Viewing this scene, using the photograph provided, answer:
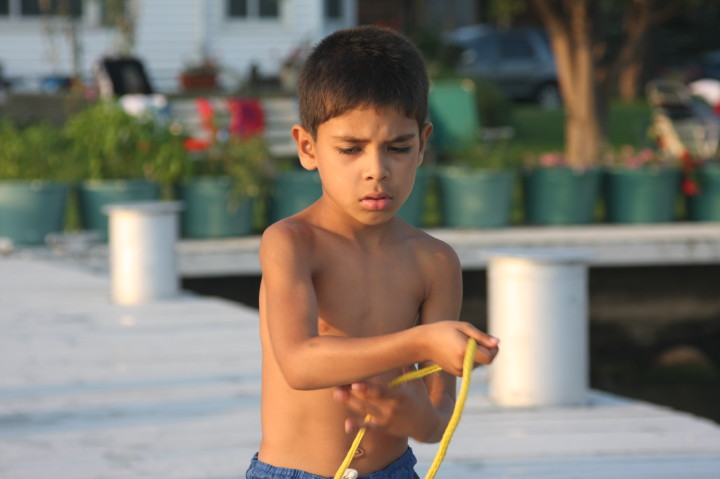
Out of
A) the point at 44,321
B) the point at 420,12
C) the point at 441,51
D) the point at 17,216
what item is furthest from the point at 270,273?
the point at 420,12

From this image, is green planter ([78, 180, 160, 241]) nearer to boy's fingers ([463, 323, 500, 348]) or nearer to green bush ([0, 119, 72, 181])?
green bush ([0, 119, 72, 181])

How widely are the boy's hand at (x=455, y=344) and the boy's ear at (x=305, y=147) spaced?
50 centimetres

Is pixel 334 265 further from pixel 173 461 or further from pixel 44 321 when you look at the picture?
pixel 44 321

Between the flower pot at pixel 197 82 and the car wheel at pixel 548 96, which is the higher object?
the flower pot at pixel 197 82

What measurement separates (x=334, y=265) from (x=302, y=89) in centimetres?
33

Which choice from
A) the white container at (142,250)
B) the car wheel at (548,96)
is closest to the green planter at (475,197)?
the white container at (142,250)

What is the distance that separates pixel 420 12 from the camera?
29891 mm

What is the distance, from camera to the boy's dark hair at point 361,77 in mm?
2258

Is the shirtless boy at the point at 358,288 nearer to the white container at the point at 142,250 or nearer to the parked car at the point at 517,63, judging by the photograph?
the white container at the point at 142,250

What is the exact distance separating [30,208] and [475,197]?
143 inches

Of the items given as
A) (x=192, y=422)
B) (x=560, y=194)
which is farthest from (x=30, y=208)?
(x=192, y=422)

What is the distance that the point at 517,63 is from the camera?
2794 cm

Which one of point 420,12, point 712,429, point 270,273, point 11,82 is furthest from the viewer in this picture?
point 420,12

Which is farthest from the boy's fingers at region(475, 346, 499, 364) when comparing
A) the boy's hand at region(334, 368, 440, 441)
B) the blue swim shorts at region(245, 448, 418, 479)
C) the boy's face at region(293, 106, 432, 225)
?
the blue swim shorts at region(245, 448, 418, 479)
